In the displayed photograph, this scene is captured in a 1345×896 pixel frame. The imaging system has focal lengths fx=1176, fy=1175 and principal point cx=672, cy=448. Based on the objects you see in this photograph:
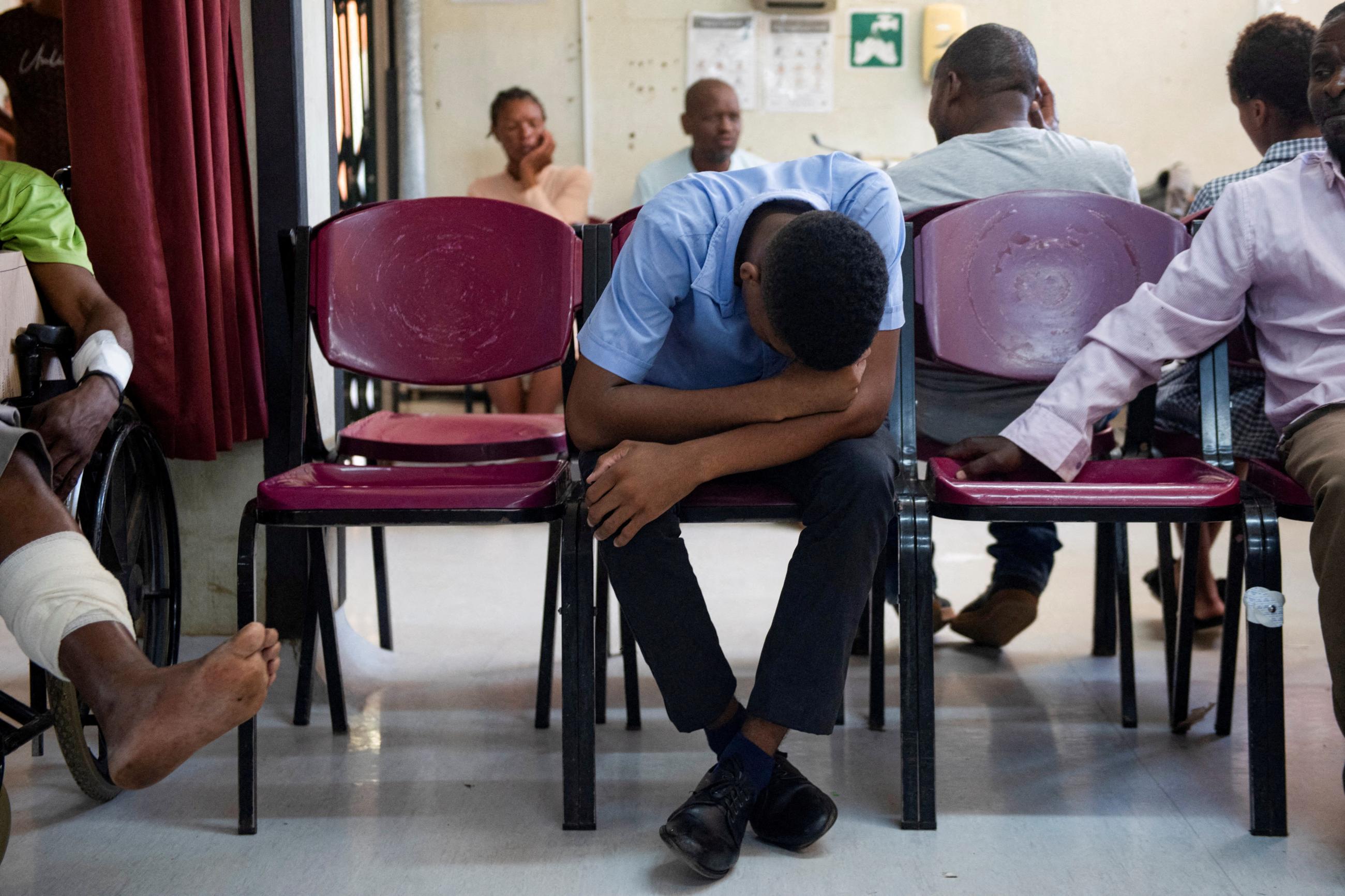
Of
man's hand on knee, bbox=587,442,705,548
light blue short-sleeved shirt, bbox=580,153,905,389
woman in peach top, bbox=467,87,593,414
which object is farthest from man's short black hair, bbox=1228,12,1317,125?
woman in peach top, bbox=467,87,593,414

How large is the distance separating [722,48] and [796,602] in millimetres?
4285

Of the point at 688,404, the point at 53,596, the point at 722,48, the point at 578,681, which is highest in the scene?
the point at 722,48

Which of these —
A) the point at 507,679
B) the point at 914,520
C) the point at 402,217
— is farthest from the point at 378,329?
the point at 914,520

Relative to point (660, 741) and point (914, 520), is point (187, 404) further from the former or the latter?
point (914, 520)

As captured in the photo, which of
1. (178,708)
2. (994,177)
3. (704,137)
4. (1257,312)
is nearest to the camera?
(178,708)

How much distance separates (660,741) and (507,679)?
1.51ft

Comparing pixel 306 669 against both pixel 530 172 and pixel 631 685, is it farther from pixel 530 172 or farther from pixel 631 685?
pixel 530 172

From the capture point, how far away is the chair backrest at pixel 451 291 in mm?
1956

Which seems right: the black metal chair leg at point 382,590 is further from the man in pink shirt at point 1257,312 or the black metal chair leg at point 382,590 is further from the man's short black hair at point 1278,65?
the man's short black hair at point 1278,65

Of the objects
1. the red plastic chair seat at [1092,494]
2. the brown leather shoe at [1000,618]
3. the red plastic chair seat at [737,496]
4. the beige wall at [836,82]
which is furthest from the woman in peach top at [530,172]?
the red plastic chair seat at [1092,494]

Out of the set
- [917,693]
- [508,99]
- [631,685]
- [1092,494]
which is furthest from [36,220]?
[508,99]

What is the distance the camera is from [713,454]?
1551 millimetres

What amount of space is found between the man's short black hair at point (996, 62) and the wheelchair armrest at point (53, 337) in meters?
1.71

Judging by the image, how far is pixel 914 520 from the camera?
1618 mm
